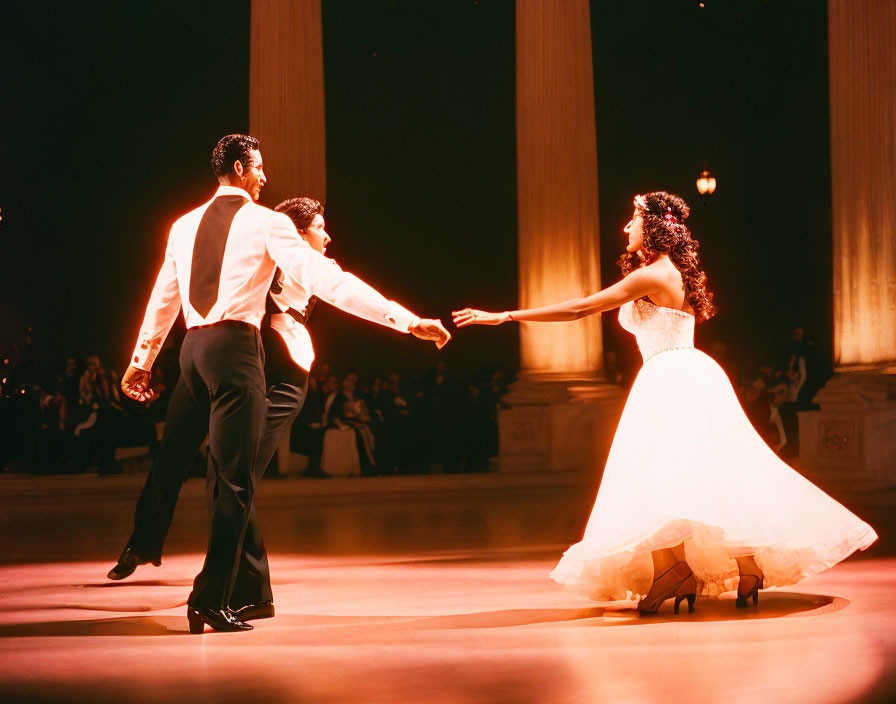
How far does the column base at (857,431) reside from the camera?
52.1ft

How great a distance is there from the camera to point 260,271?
234 inches

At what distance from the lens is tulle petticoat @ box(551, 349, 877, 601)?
612cm

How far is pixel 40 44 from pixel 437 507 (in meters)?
16.5

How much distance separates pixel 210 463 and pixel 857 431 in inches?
468

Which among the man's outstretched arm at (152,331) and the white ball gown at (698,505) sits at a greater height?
the man's outstretched arm at (152,331)

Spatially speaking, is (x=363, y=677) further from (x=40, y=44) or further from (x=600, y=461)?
(x=40, y=44)

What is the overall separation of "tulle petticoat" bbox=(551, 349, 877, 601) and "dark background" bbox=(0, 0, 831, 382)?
62.2ft

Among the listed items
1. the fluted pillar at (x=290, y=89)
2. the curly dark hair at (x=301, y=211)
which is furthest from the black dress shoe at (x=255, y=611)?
the fluted pillar at (x=290, y=89)

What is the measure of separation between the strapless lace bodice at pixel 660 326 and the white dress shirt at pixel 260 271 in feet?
4.76

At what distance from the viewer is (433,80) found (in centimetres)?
2734

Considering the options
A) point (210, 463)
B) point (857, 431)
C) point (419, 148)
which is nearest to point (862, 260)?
point (857, 431)

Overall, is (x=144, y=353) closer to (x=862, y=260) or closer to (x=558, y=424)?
(x=558, y=424)

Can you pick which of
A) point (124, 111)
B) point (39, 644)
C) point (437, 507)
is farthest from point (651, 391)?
point (124, 111)

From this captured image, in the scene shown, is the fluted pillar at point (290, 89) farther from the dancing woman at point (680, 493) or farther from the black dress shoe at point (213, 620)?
the black dress shoe at point (213, 620)
